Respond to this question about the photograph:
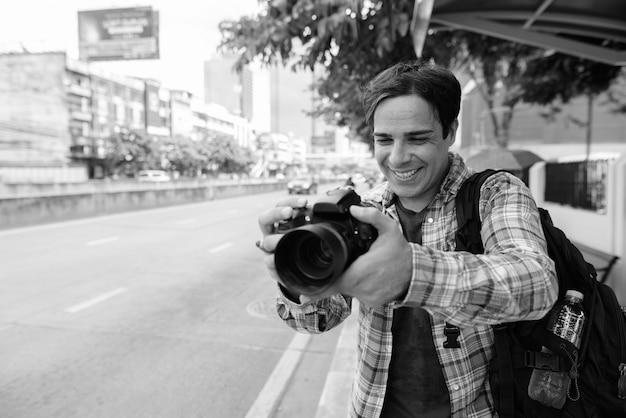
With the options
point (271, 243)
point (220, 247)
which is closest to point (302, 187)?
point (220, 247)

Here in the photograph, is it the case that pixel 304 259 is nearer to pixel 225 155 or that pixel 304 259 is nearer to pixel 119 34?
pixel 119 34

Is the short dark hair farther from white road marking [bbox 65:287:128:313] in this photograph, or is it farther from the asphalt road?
white road marking [bbox 65:287:128:313]

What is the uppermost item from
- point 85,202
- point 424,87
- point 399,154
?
point 424,87

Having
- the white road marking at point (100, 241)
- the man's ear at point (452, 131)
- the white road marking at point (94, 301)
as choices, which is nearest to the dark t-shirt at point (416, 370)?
the man's ear at point (452, 131)

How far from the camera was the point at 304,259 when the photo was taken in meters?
0.97

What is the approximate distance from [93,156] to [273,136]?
8173cm

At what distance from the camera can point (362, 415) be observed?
152 centimetres

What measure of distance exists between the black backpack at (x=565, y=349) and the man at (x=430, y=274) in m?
0.05

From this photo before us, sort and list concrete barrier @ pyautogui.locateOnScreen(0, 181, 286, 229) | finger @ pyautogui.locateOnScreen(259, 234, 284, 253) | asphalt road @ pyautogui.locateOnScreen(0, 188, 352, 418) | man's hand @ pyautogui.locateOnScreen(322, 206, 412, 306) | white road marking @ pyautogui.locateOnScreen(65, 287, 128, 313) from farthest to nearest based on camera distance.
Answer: concrete barrier @ pyautogui.locateOnScreen(0, 181, 286, 229) → white road marking @ pyautogui.locateOnScreen(65, 287, 128, 313) → asphalt road @ pyautogui.locateOnScreen(0, 188, 352, 418) → finger @ pyautogui.locateOnScreen(259, 234, 284, 253) → man's hand @ pyautogui.locateOnScreen(322, 206, 412, 306)

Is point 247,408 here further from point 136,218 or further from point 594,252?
point 136,218

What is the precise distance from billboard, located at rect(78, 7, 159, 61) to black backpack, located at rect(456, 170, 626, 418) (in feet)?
92.7

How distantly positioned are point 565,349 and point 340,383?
9.19 feet

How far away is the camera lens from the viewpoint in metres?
0.94

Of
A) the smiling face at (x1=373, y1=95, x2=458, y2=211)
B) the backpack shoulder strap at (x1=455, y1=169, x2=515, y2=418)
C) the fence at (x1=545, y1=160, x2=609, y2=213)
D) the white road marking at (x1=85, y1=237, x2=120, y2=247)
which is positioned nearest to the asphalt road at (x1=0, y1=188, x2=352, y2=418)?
the white road marking at (x1=85, y1=237, x2=120, y2=247)
